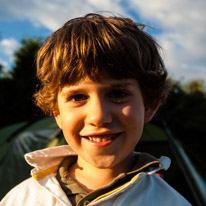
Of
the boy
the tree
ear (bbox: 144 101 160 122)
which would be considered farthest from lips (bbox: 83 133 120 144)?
the tree

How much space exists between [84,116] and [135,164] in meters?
0.38

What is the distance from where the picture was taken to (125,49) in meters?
0.98

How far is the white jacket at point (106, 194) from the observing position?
976 millimetres

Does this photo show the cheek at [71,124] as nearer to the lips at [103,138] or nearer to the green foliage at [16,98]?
the lips at [103,138]

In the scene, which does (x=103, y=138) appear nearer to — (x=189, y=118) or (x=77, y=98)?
(x=77, y=98)

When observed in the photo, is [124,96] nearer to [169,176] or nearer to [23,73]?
[169,176]

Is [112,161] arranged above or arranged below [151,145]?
above

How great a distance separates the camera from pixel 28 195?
1.08 meters

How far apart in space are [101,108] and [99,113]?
0.02m

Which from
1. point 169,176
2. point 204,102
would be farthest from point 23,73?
point 169,176

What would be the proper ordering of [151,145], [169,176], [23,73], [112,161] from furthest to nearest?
1. [23,73]
2. [151,145]
3. [169,176]
4. [112,161]

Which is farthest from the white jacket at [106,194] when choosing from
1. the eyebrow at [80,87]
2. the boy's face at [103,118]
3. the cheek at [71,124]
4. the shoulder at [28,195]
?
the eyebrow at [80,87]

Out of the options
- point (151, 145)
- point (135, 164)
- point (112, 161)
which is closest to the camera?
point (112, 161)

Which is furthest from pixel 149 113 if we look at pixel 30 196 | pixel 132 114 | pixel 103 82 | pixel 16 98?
pixel 16 98
